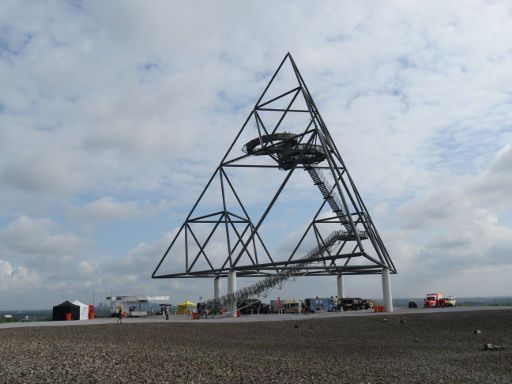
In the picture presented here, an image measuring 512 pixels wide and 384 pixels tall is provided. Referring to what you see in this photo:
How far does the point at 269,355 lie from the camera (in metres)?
17.7

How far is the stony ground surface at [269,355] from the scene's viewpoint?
43.9 feet

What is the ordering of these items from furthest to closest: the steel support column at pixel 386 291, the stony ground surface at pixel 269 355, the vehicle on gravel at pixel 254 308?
1. the vehicle on gravel at pixel 254 308
2. the steel support column at pixel 386 291
3. the stony ground surface at pixel 269 355

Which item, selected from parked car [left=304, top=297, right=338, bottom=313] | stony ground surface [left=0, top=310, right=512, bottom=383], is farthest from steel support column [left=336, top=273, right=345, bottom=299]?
stony ground surface [left=0, top=310, right=512, bottom=383]

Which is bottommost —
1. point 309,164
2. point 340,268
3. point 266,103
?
point 340,268

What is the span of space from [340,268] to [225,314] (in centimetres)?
1006

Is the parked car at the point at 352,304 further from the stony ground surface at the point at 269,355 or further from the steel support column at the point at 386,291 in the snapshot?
the stony ground surface at the point at 269,355

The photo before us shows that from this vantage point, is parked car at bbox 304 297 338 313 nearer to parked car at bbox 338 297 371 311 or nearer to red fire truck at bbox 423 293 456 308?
parked car at bbox 338 297 371 311

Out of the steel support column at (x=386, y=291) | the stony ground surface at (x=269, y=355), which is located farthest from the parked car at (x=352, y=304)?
the stony ground surface at (x=269, y=355)

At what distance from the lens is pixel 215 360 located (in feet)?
52.5

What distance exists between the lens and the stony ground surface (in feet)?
43.9

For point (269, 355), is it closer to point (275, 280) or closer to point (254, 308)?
point (275, 280)

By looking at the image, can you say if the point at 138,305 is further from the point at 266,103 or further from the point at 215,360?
the point at 215,360

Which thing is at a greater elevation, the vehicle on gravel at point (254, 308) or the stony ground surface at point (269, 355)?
the vehicle on gravel at point (254, 308)

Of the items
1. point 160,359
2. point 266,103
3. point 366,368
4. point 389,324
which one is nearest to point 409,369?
point 366,368
